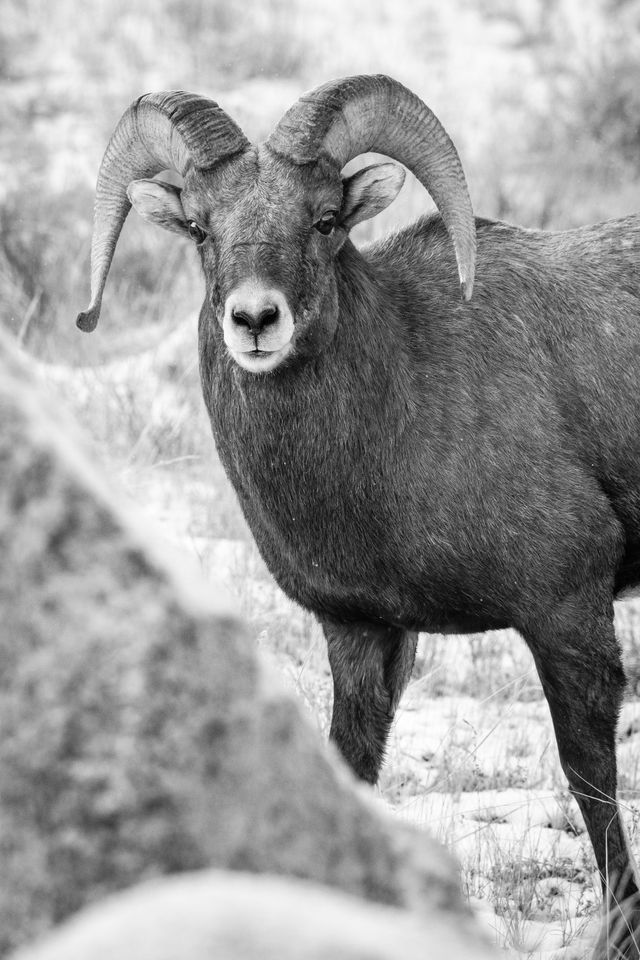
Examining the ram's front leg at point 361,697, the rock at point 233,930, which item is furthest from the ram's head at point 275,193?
the rock at point 233,930

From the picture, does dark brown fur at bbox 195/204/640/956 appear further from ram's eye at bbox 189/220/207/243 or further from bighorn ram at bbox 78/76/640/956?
ram's eye at bbox 189/220/207/243

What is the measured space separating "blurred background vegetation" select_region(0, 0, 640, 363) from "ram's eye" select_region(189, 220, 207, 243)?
6061mm

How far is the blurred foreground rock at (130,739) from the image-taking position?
5.44 ft

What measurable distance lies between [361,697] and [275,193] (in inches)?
72.7

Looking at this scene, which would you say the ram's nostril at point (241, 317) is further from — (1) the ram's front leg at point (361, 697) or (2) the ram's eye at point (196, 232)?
(1) the ram's front leg at point (361, 697)

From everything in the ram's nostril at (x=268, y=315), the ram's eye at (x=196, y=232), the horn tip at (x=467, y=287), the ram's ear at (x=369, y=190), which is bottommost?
the ram's nostril at (x=268, y=315)

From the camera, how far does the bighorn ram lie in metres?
4.24

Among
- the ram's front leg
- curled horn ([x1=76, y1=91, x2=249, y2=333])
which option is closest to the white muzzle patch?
curled horn ([x1=76, y1=91, x2=249, y2=333])

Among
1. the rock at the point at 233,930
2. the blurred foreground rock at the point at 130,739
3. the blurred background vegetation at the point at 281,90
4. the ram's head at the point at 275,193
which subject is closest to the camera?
the rock at the point at 233,930

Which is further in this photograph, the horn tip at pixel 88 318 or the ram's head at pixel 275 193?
the horn tip at pixel 88 318

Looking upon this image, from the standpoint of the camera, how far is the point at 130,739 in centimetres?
168

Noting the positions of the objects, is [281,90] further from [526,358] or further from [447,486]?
[447,486]

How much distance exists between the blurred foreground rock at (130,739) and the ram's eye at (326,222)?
2.58 m

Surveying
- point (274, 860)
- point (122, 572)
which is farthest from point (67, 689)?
point (274, 860)
